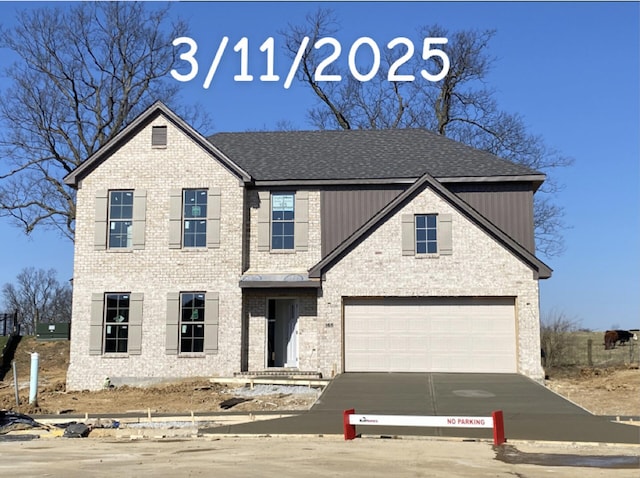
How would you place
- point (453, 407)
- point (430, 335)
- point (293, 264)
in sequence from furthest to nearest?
1. point (293, 264)
2. point (430, 335)
3. point (453, 407)

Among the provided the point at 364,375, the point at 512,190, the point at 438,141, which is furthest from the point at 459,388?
the point at 438,141

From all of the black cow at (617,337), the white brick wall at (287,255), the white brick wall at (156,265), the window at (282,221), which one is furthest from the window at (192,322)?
the black cow at (617,337)

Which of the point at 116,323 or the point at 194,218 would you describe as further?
the point at 194,218

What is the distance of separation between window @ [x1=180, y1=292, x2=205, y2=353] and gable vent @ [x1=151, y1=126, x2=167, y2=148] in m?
4.89

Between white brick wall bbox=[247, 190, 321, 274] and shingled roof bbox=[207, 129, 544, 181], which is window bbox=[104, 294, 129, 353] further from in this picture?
shingled roof bbox=[207, 129, 544, 181]

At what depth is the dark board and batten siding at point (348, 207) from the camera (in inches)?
963

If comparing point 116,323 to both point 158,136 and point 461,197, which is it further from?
point 461,197

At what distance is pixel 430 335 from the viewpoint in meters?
22.8

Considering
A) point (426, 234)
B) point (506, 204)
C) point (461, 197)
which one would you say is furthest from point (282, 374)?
point (506, 204)

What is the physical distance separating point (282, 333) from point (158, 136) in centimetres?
748

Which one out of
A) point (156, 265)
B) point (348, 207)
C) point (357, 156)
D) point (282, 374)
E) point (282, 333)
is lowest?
point (282, 374)

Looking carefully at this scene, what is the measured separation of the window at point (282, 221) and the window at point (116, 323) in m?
5.06

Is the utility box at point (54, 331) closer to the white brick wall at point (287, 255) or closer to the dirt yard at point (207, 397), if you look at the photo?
the dirt yard at point (207, 397)

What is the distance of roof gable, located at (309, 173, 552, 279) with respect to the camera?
22359 millimetres
